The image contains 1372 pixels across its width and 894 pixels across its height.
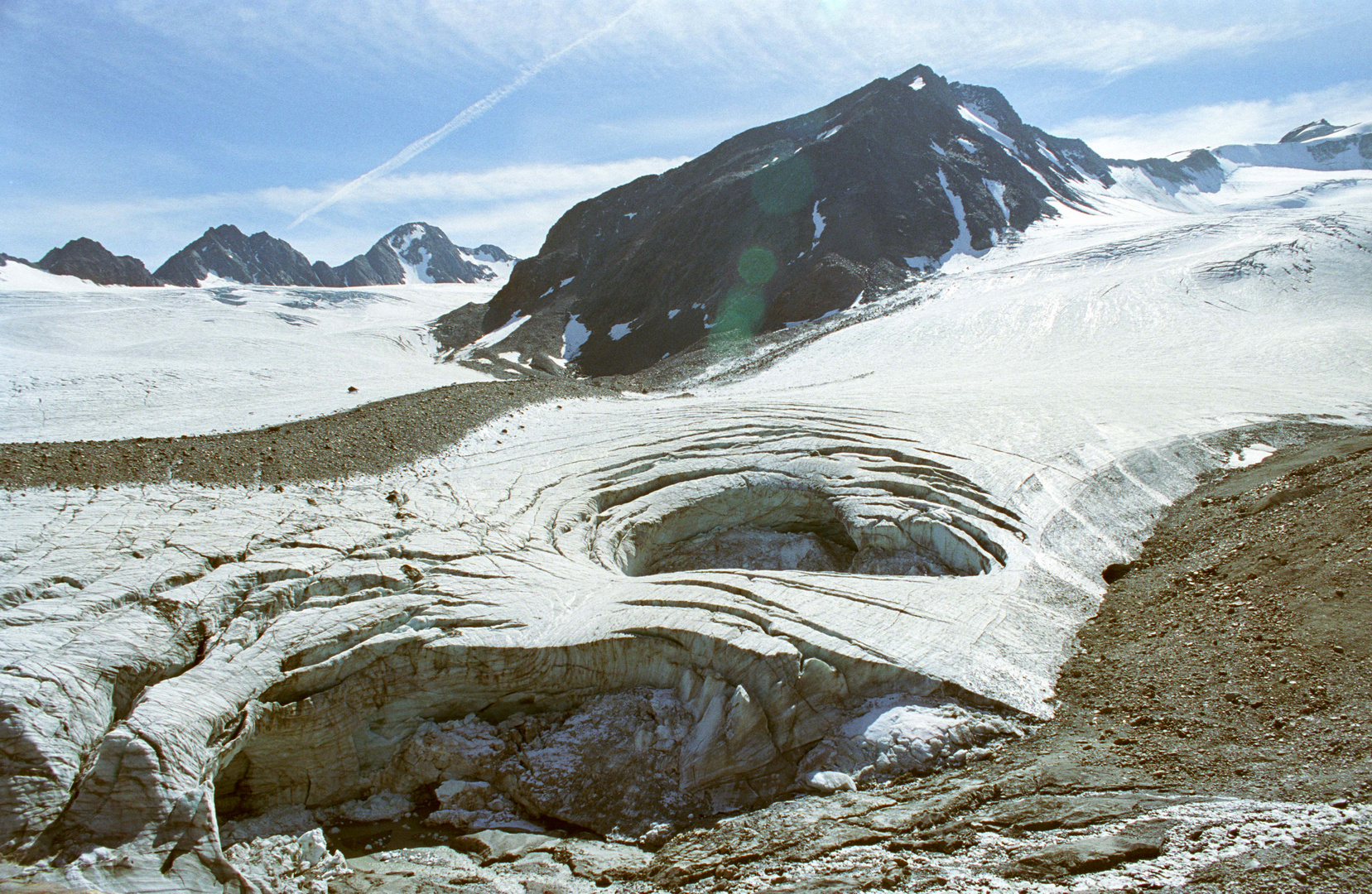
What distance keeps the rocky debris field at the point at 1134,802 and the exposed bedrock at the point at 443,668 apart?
1.59ft

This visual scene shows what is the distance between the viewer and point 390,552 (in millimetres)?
9453

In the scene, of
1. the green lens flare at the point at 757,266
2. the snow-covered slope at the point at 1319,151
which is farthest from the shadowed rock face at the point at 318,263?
the snow-covered slope at the point at 1319,151

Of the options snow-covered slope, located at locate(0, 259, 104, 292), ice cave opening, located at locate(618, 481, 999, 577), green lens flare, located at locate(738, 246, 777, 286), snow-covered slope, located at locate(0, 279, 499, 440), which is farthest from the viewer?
snow-covered slope, located at locate(0, 259, 104, 292)

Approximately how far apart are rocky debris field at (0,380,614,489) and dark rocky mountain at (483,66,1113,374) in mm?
26782

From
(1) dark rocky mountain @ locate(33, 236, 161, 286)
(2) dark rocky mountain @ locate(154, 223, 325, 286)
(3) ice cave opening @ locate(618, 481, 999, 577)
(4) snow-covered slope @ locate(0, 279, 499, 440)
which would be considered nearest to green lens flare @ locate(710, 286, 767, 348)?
(4) snow-covered slope @ locate(0, 279, 499, 440)

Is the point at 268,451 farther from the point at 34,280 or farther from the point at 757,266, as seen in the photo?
the point at 34,280

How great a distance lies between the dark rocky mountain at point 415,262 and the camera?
147375 mm

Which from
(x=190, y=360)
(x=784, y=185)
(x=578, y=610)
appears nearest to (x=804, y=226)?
(x=784, y=185)

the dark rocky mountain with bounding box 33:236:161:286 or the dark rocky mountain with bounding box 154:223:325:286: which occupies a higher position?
the dark rocky mountain with bounding box 154:223:325:286

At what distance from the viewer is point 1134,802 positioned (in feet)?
17.8

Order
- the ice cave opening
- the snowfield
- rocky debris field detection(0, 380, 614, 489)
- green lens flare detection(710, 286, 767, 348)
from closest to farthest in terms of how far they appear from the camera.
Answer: the snowfield, rocky debris field detection(0, 380, 614, 489), the ice cave opening, green lens flare detection(710, 286, 767, 348)

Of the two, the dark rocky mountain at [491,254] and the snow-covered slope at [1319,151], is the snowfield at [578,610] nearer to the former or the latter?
the snow-covered slope at [1319,151]

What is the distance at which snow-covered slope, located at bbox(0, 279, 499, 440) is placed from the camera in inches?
627

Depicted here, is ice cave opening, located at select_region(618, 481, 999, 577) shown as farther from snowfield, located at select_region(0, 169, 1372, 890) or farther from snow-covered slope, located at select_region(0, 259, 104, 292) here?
snow-covered slope, located at select_region(0, 259, 104, 292)
